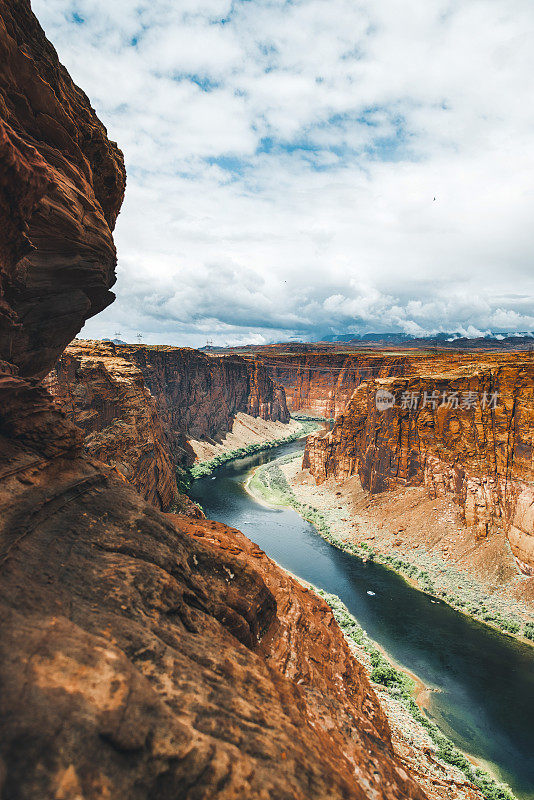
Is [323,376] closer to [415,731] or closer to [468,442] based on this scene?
[468,442]

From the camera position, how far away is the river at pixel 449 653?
22.8m

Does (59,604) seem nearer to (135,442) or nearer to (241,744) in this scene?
(241,744)

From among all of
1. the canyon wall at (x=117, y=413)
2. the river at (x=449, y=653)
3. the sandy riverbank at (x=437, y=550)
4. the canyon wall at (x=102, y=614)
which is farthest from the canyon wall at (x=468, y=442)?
the canyon wall at (x=102, y=614)

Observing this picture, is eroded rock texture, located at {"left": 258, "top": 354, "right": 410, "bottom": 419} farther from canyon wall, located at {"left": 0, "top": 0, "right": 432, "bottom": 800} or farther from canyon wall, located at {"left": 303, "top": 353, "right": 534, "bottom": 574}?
canyon wall, located at {"left": 0, "top": 0, "right": 432, "bottom": 800}

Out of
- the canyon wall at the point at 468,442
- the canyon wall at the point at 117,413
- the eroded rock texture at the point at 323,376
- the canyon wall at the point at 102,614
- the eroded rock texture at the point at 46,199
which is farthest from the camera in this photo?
the eroded rock texture at the point at 323,376

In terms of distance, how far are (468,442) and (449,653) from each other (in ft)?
77.9

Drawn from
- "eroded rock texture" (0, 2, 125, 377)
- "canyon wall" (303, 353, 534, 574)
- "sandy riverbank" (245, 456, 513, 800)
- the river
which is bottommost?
the river

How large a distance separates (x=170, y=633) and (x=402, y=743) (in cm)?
2038

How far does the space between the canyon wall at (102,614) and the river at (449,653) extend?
51.1 ft

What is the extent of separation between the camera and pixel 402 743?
19.9 metres

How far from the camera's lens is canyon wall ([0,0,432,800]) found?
541 cm

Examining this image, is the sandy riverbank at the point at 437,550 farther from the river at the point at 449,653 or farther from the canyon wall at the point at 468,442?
the river at the point at 449,653

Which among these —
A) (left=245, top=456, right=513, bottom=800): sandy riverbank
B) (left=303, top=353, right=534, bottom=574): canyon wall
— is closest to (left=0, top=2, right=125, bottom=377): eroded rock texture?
(left=245, top=456, right=513, bottom=800): sandy riverbank

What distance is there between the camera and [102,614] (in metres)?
7.73
